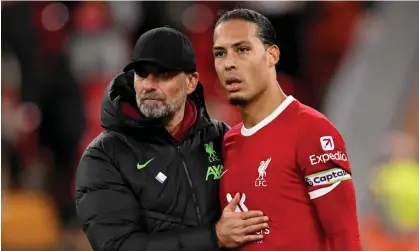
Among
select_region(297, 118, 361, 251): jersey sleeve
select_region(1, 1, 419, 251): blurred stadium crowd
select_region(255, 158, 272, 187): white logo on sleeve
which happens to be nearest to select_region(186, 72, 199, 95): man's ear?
select_region(255, 158, 272, 187): white logo on sleeve

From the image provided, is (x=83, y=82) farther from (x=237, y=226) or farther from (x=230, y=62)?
(x=237, y=226)

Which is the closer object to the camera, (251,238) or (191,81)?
(251,238)

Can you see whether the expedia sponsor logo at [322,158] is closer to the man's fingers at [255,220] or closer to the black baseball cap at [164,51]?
the man's fingers at [255,220]

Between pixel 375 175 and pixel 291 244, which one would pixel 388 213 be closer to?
pixel 375 175

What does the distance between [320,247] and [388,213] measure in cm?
369

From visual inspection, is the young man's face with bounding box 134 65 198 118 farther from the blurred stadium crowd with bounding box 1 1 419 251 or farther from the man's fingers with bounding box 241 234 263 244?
the blurred stadium crowd with bounding box 1 1 419 251

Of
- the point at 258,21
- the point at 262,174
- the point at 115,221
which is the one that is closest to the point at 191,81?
the point at 258,21

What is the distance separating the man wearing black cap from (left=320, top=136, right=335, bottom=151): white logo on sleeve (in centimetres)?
40

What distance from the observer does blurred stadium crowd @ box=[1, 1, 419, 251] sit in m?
7.34

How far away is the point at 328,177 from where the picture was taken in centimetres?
331

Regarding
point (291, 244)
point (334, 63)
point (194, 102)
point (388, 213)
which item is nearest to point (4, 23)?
point (334, 63)

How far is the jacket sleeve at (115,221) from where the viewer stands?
3.47 m

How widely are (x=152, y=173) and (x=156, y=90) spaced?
0.32 m

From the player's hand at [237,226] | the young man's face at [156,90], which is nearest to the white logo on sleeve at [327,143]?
the player's hand at [237,226]
